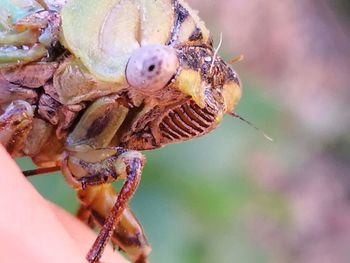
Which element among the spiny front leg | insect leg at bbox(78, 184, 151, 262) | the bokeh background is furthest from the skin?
the bokeh background

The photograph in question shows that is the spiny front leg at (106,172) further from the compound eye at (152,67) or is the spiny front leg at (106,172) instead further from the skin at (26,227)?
the skin at (26,227)

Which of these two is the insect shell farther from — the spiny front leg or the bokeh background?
the bokeh background

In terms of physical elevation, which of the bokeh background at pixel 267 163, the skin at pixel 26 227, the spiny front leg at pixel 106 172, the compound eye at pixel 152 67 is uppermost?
the compound eye at pixel 152 67

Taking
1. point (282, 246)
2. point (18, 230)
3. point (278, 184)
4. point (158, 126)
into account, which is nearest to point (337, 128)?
point (278, 184)

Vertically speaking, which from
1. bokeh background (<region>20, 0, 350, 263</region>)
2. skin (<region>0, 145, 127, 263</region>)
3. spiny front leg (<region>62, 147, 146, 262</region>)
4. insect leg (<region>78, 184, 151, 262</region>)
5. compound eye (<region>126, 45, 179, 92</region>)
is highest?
compound eye (<region>126, 45, 179, 92</region>)

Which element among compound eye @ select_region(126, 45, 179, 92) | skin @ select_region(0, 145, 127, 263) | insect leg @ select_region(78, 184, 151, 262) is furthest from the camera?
insect leg @ select_region(78, 184, 151, 262)

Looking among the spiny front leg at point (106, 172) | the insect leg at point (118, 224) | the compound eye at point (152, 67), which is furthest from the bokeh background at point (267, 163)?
the compound eye at point (152, 67)
